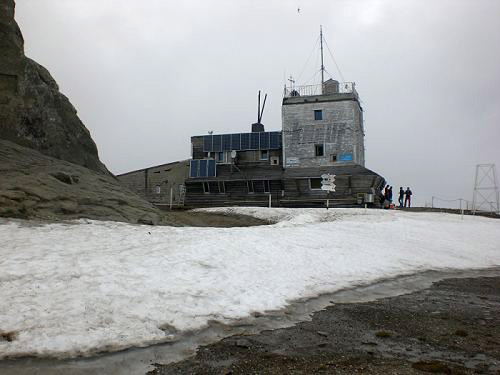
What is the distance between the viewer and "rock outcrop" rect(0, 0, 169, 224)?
1059cm

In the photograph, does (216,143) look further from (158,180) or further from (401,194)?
(401,194)

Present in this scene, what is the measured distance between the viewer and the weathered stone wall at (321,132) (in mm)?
43375

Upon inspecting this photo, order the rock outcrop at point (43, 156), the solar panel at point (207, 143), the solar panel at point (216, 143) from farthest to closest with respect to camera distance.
Result: the solar panel at point (207, 143)
the solar panel at point (216, 143)
the rock outcrop at point (43, 156)

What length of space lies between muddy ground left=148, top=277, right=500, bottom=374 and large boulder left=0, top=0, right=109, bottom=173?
11991 millimetres

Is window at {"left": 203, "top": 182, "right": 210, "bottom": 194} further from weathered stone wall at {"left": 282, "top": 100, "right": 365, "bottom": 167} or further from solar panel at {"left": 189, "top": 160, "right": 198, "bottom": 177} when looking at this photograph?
weathered stone wall at {"left": 282, "top": 100, "right": 365, "bottom": 167}

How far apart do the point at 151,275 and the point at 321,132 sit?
39.4 m

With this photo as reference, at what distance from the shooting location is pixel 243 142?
48.1m

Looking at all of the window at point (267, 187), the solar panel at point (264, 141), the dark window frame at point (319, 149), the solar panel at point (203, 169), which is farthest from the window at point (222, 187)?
the dark window frame at point (319, 149)

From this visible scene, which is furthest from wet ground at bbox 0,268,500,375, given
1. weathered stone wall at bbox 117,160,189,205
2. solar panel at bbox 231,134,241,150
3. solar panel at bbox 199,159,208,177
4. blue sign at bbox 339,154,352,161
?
weathered stone wall at bbox 117,160,189,205

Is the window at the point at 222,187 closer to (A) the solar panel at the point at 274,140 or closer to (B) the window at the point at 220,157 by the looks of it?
(B) the window at the point at 220,157

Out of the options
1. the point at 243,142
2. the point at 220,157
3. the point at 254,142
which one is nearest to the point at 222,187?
the point at 220,157

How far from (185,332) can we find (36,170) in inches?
356

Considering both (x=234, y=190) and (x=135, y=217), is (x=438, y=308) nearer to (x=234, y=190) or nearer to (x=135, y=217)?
(x=135, y=217)

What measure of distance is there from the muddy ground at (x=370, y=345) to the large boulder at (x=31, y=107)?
39.3 feet
